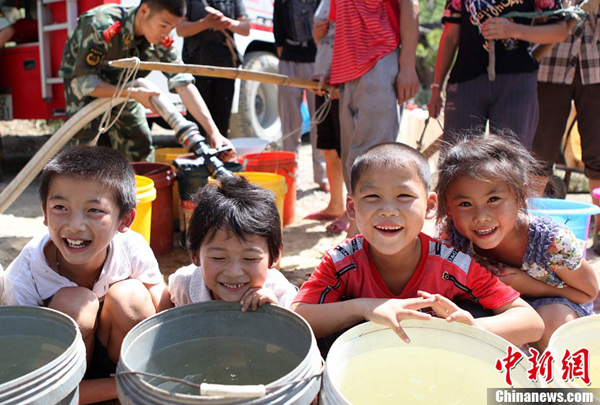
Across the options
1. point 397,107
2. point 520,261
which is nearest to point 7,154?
point 397,107

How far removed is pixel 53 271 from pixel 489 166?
59.4 inches

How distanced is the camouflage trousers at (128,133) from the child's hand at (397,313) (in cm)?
261

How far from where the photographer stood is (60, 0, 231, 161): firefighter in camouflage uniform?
10.3 ft

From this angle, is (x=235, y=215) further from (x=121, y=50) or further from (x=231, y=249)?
(x=121, y=50)

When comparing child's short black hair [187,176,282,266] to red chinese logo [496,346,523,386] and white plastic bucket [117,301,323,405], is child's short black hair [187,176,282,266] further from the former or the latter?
red chinese logo [496,346,523,386]

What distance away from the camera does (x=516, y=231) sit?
6.52 feet

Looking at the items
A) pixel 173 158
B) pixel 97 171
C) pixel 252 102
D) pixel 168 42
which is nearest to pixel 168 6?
pixel 168 42

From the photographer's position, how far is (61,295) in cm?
173

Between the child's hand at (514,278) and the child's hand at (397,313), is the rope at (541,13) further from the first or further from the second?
the child's hand at (397,313)

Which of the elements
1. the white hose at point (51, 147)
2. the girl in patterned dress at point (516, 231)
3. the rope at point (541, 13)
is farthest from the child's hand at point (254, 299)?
the rope at point (541, 13)

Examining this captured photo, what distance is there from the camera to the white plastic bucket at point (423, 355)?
4.37ft

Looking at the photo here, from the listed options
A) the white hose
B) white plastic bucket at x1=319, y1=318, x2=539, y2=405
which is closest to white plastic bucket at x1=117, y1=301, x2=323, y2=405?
white plastic bucket at x1=319, y1=318, x2=539, y2=405

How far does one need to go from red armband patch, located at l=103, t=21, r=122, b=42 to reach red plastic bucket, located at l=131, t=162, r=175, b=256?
76 cm

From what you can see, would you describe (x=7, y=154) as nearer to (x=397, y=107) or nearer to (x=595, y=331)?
(x=397, y=107)
